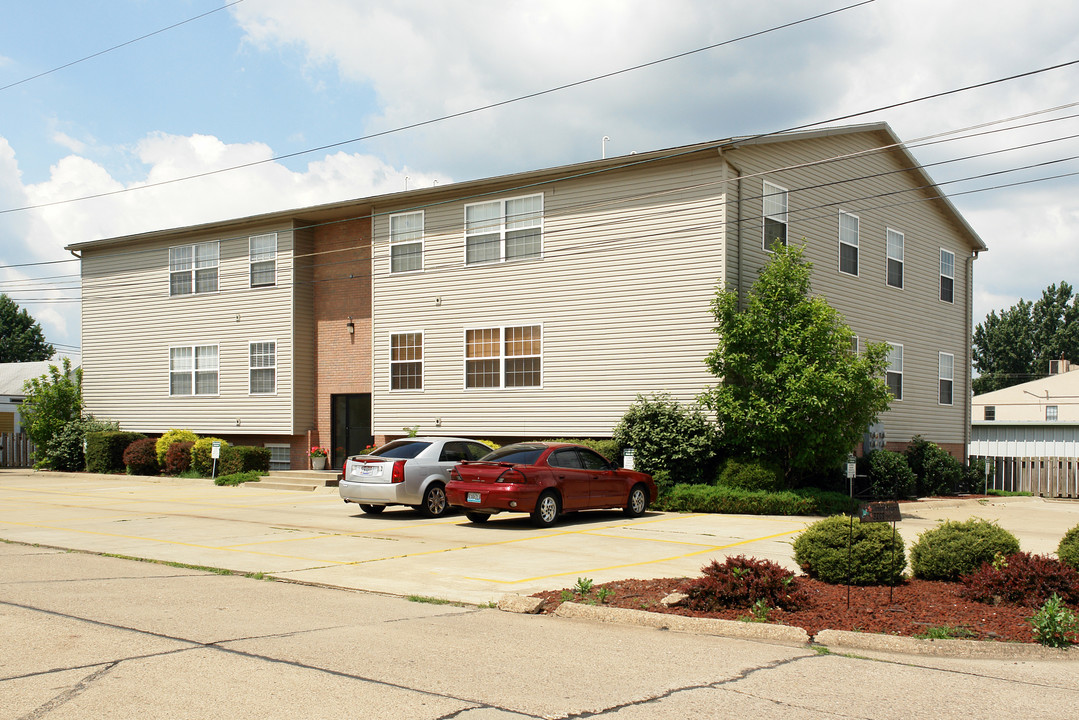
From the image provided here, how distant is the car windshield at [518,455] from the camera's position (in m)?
16.8

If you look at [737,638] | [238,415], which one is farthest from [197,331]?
[737,638]

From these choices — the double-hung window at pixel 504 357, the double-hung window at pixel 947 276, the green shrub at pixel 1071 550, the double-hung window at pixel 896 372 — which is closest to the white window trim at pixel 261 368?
the double-hung window at pixel 504 357

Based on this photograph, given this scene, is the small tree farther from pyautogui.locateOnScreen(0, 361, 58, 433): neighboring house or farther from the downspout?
the downspout

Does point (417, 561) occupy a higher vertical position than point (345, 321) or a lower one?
lower

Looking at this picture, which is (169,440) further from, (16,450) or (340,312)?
(16,450)

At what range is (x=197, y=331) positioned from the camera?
1241 inches

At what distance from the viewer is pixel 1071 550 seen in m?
9.73

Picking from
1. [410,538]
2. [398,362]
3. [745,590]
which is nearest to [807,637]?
[745,590]

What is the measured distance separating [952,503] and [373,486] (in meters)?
15.1

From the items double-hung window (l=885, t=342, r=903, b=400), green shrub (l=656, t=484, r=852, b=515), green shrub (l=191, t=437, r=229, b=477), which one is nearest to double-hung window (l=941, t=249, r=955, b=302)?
double-hung window (l=885, t=342, r=903, b=400)

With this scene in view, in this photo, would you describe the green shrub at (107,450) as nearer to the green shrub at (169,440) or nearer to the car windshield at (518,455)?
the green shrub at (169,440)

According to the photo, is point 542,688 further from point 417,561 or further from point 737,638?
point 417,561

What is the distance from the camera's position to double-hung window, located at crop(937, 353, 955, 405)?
29.6 meters

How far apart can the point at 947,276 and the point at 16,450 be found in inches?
1461
